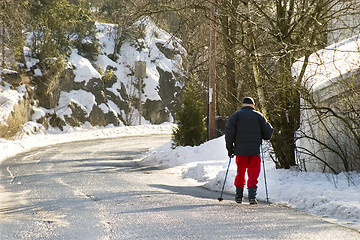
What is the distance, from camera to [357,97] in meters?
10.7

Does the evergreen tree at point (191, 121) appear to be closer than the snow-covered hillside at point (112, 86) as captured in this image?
Yes

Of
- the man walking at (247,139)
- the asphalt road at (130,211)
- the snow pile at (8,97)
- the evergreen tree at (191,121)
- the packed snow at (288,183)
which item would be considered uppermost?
the snow pile at (8,97)

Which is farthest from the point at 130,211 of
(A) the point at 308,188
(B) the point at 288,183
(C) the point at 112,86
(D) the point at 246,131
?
(C) the point at 112,86

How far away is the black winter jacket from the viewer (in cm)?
1030

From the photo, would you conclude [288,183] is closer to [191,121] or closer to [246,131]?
Result: [246,131]

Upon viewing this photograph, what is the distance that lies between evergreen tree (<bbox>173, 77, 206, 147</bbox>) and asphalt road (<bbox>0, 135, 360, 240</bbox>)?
19.6 feet

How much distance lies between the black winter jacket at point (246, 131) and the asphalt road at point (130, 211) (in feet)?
3.25

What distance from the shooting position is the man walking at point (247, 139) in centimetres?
1030

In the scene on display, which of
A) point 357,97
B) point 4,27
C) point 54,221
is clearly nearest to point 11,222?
point 54,221

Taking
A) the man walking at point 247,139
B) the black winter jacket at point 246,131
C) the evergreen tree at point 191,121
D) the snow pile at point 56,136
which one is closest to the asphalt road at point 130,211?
the man walking at point 247,139

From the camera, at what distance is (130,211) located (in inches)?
349

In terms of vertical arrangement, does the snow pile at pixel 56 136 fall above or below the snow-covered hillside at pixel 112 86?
below

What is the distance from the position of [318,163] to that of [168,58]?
48287 millimetres

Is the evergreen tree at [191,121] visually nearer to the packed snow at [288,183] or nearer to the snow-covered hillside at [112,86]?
the packed snow at [288,183]
